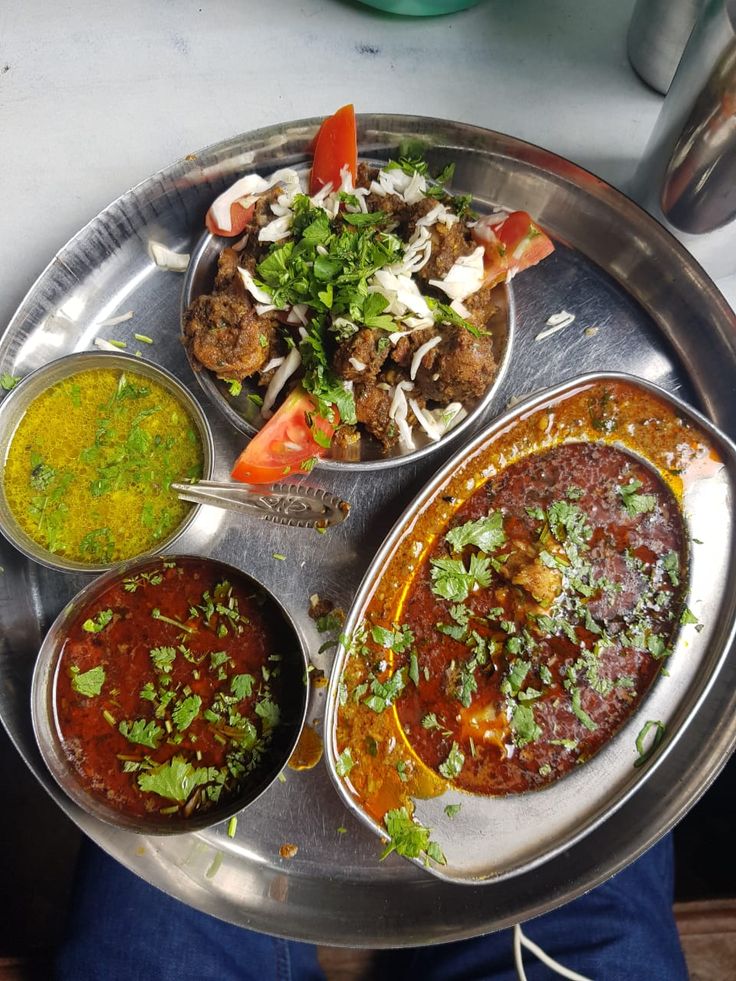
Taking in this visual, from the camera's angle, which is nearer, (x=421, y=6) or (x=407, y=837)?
(x=407, y=837)

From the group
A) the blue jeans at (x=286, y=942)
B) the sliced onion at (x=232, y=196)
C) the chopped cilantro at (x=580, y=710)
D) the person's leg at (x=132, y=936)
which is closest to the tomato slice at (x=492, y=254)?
the sliced onion at (x=232, y=196)

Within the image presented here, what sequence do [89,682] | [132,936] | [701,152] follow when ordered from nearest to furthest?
1. [701,152]
2. [89,682]
3. [132,936]

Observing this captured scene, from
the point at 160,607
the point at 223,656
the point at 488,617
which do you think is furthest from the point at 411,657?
the point at 160,607

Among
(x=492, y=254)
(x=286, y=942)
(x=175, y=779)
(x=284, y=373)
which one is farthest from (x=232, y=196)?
(x=286, y=942)

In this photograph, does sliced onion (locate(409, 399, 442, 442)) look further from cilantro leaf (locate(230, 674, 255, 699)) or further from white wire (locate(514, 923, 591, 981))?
white wire (locate(514, 923, 591, 981))

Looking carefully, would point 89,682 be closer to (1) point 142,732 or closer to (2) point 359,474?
(1) point 142,732

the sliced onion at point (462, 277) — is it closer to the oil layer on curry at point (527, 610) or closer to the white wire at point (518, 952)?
the oil layer on curry at point (527, 610)

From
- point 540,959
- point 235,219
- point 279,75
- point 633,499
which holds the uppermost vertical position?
point 279,75
